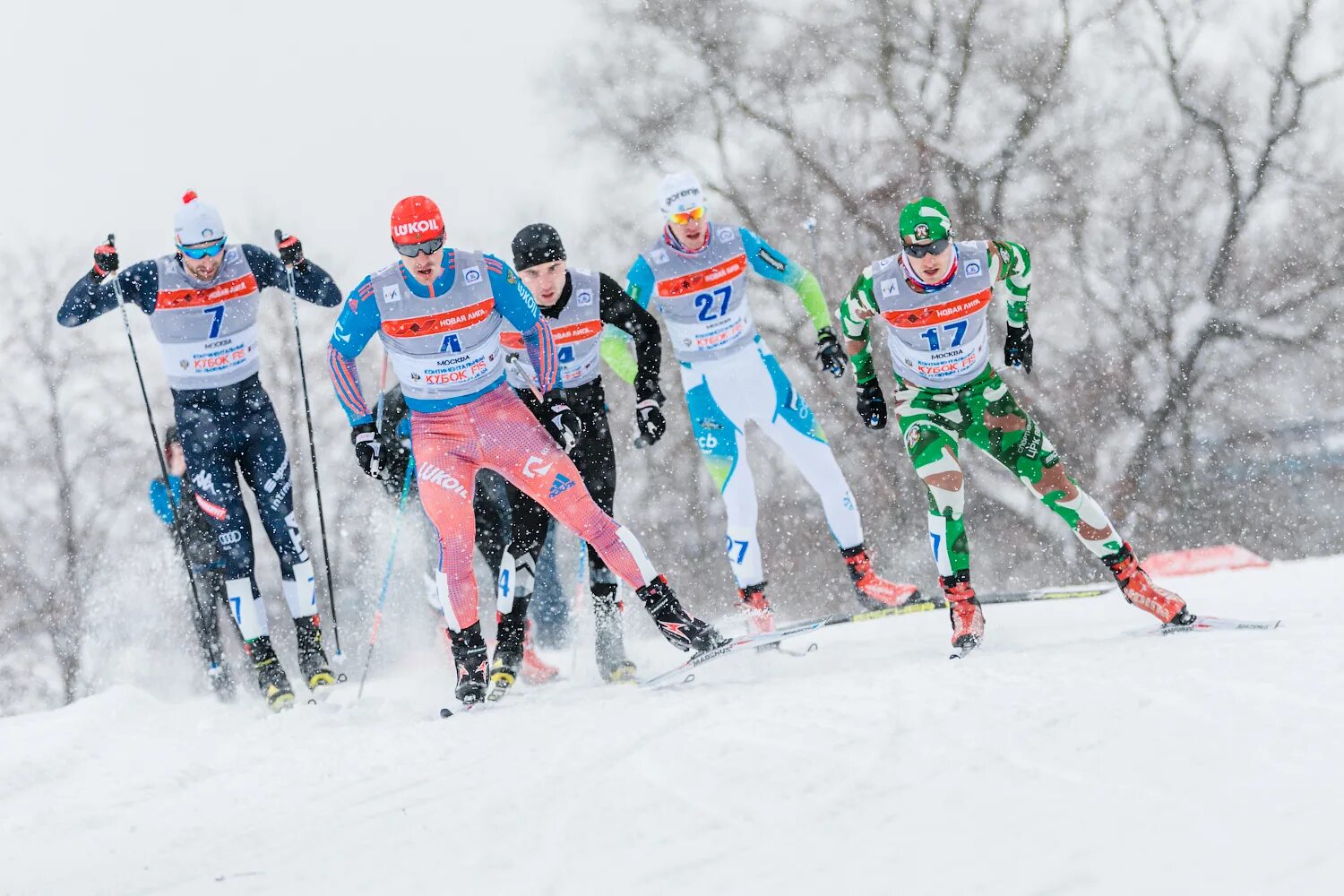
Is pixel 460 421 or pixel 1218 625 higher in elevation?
pixel 460 421

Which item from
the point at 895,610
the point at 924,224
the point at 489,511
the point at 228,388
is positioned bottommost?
the point at 895,610

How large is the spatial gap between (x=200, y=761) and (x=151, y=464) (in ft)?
67.5

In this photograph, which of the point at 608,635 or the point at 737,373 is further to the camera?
the point at 737,373

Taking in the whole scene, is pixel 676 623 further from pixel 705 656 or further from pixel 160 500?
pixel 160 500

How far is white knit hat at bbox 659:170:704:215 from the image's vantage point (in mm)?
6070

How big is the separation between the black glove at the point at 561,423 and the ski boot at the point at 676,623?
761 mm

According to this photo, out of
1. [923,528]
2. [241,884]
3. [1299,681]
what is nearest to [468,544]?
[241,884]

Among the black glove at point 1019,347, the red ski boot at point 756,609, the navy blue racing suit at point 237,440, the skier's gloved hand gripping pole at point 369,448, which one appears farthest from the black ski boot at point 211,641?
the black glove at point 1019,347

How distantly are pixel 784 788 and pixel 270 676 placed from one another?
11.8 feet

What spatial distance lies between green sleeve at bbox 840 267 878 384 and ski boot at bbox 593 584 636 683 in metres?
1.61

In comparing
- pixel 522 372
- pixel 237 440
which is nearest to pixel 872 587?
pixel 522 372

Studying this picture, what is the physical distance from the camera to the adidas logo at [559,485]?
519 cm

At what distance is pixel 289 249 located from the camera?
5895 millimetres

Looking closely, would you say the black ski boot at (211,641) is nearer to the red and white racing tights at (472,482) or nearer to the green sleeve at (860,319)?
the red and white racing tights at (472,482)
